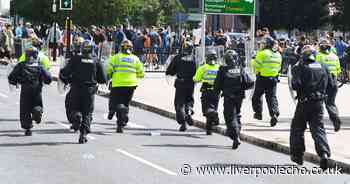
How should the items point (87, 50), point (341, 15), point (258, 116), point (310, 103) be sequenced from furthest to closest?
point (341, 15), point (258, 116), point (87, 50), point (310, 103)

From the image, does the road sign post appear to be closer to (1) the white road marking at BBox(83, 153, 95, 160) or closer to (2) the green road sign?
(2) the green road sign

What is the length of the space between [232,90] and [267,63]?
132 inches

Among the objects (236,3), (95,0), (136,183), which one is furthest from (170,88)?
(95,0)

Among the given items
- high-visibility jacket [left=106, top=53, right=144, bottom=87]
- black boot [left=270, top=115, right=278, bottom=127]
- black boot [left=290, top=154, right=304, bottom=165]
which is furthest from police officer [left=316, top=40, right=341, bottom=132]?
black boot [left=290, top=154, right=304, bottom=165]

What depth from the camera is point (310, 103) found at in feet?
41.4

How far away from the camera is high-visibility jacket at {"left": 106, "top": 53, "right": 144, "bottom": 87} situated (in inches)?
651

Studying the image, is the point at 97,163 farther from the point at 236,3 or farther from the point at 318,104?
→ the point at 236,3

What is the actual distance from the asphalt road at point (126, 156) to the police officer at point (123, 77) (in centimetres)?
50

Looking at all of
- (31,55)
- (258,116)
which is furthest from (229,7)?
(31,55)

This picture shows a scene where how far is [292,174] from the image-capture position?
482 inches

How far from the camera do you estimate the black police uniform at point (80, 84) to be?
15.2 m

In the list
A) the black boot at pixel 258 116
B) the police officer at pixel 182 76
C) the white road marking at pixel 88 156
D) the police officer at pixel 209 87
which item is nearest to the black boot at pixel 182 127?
the police officer at pixel 182 76

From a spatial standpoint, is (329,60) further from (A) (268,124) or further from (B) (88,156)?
(B) (88,156)

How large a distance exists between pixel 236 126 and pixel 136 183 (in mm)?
4280
